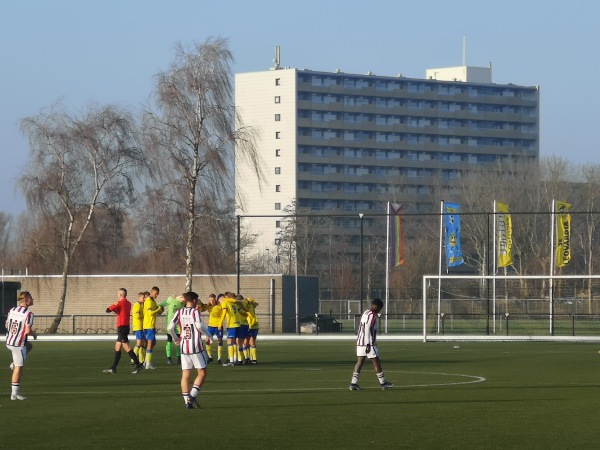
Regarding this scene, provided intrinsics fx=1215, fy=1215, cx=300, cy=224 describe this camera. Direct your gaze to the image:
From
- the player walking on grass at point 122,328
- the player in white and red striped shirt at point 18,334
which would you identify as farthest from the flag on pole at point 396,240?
the player in white and red striped shirt at point 18,334

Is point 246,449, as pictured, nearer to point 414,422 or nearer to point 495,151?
point 414,422

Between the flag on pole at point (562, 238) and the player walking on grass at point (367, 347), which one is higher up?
the flag on pole at point (562, 238)

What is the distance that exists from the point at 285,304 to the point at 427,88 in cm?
10777

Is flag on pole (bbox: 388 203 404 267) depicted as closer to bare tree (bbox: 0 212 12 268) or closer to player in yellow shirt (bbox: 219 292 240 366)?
player in yellow shirt (bbox: 219 292 240 366)

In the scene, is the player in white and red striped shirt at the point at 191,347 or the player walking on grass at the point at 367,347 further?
the player walking on grass at the point at 367,347

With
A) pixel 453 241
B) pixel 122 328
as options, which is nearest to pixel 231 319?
pixel 122 328

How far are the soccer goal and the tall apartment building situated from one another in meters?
80.9

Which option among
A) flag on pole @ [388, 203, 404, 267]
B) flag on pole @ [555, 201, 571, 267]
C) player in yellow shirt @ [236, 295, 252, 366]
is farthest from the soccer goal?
player in yellow shirt @ [236, 295, 252, 366]

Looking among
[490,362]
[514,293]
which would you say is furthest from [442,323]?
[490,362]

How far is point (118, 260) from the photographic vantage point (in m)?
78.5

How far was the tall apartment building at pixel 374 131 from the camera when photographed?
15712 cm

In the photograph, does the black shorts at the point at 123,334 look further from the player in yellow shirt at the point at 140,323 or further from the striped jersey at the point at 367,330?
the striped jersey at the point at 367,330

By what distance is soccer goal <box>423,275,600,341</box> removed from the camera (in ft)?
175

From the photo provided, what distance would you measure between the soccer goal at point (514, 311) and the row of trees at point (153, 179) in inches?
457
